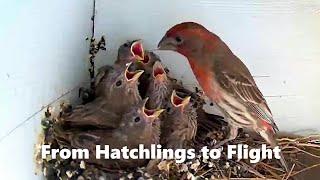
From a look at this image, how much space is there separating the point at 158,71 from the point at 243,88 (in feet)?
0.74

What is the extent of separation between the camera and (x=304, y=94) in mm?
1728

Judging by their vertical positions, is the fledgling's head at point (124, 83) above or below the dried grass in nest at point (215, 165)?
above

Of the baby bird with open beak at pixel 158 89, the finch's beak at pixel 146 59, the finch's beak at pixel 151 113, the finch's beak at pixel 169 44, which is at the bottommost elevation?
the finch's beak at pixel 151 113

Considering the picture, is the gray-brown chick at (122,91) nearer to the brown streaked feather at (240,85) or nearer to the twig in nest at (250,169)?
the brown streaked feather at (240,85)

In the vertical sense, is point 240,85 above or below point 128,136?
above

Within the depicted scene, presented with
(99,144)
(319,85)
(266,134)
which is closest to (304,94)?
(319,85)

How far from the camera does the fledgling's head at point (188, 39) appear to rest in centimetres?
155

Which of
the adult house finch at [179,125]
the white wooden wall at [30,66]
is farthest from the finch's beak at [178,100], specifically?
the white wooden wall at [30,66]

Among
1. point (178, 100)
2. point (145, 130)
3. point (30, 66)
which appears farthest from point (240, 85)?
point (30, 66)

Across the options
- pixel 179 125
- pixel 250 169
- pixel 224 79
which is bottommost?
pixel 250 169

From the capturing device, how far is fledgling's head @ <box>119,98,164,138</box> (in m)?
1.46

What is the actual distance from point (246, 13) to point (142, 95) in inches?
14.7

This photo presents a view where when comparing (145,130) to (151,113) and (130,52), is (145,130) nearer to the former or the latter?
(151,113)

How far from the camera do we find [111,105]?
1.55m
